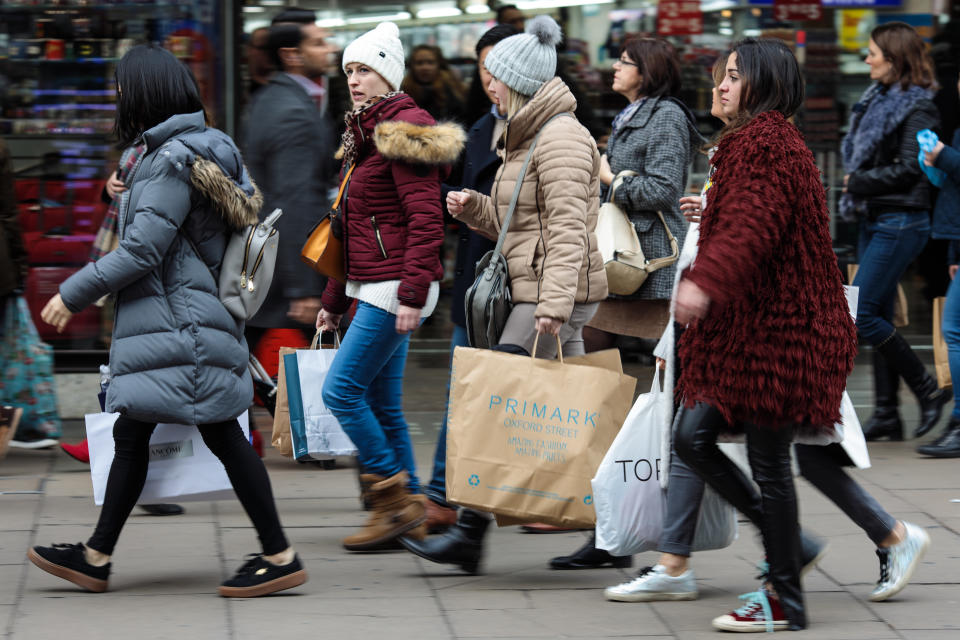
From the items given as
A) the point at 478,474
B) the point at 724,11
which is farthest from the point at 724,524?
the point at 724,11

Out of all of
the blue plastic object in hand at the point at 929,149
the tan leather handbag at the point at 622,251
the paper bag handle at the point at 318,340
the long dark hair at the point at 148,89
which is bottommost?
the paper bag handle at the point at 318,340

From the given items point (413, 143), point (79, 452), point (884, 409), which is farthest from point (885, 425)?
point (79, 452)

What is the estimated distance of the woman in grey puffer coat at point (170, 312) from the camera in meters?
4.36

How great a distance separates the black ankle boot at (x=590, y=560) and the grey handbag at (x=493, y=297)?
806 millimetres

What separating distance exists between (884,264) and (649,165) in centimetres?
153

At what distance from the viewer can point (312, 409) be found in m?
5.38

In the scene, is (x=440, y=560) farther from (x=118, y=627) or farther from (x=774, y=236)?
(x=774, y=236)

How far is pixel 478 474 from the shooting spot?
177 inches

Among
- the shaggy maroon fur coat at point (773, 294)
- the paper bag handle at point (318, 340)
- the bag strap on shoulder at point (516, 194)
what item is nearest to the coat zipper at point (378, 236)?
the bag strap on shoulder at point (516, 194)

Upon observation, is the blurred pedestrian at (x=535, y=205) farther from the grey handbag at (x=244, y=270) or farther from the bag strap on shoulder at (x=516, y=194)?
the grey handbag at (x=244, y=270)

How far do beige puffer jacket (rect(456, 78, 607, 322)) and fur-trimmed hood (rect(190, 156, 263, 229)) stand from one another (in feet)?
2.60

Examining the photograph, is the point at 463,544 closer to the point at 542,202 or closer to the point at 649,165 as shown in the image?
the point at 542,202

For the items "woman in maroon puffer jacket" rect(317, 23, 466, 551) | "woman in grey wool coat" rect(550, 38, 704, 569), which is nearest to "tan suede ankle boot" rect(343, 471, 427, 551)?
"woman in maroon puffer jacket" rect(317, 23, 466, 551)

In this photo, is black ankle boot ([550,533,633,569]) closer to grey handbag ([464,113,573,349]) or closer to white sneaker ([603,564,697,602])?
white sneaker ([603,564,697,602])
